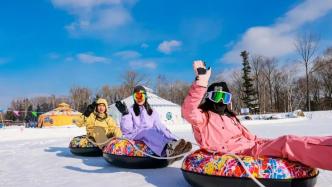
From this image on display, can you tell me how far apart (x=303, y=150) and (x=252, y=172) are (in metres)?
0.55

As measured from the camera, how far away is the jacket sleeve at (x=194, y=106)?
3754 mm

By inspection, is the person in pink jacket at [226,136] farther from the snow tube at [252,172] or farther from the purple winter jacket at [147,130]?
the purple winter jacket at [147,130]

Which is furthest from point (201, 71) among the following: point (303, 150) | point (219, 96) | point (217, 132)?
A: point (303, 150)

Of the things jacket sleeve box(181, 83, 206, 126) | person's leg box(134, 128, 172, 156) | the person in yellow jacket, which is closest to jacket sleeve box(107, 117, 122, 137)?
the person in yellow jacket

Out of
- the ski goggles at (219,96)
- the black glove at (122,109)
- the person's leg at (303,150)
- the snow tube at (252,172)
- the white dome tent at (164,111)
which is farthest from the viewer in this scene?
the white dome tent at (164,111)

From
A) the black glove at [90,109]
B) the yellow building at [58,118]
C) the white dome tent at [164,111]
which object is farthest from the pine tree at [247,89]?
the black glove at [90,109]

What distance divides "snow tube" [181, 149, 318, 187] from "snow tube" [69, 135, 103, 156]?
4902mm

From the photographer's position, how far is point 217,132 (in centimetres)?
421

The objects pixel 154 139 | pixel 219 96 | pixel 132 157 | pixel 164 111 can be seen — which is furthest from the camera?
pixel 164 111

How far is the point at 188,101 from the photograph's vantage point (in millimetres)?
3879

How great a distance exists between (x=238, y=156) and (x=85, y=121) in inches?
224

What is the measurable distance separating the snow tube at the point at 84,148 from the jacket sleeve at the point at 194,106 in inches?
188

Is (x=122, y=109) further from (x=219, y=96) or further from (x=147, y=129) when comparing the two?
(x=219, y=96)

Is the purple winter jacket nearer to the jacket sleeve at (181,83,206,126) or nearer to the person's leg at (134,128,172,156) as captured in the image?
the person's leg at (134,128,172,156)
